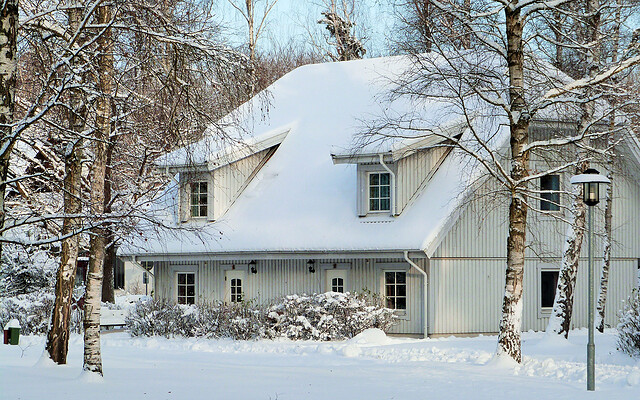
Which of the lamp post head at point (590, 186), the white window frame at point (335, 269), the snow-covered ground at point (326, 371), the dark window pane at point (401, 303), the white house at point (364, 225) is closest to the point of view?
the snow-covered ground at point (326, 371)

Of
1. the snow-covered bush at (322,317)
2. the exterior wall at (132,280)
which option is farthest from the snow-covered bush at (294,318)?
the exterior wall at (132,280)

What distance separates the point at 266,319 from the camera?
24.0 meters

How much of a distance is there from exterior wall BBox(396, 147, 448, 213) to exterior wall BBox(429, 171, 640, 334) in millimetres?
1502

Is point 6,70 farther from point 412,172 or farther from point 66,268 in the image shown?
point 412,172

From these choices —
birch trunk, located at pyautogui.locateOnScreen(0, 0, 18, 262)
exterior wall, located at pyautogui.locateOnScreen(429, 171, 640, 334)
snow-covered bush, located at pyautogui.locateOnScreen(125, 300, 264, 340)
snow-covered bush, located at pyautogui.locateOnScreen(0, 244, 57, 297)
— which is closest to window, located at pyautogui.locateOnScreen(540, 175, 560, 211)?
exterior wall, located at pyautogui.locateOnScreen(429, 171, 640, 334)

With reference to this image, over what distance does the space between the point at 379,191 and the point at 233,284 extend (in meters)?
5.73

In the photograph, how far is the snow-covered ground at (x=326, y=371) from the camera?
1398 centimetres

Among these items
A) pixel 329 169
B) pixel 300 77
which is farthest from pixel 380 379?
pixel 300 77

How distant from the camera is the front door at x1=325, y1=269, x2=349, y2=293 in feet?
87.3

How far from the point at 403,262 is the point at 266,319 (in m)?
4.26

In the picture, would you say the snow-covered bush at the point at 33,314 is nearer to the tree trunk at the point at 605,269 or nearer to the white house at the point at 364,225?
the white house at the point at 364,225

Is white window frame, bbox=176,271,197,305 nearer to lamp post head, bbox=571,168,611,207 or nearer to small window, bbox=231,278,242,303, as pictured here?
small window, bbox=231,278,242,303

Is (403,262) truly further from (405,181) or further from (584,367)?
(584,367)

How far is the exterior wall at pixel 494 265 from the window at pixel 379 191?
77.0 inches
